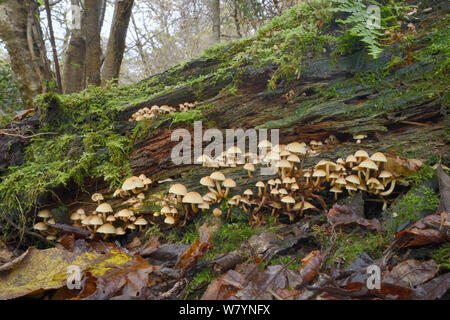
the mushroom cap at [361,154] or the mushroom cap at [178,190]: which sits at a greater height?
the mushroom cap at [361,154]

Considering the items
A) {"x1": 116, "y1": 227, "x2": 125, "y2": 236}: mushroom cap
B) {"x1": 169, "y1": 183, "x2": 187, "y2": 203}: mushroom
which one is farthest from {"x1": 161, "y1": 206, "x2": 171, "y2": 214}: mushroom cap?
{"x1": 116, "y1": 227, "x2": 125, "y2": 236}: mushroom cap

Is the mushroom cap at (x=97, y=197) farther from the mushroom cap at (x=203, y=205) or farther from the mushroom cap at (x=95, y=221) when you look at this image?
the mushroom cap at (x=203, y=205)

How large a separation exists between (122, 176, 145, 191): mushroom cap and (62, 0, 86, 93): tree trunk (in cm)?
470

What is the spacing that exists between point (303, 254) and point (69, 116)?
4.05m

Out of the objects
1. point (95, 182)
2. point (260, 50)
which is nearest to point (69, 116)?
point (95, 182)

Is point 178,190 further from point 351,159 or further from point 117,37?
point 117,37

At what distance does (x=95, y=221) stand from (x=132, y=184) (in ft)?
2.02

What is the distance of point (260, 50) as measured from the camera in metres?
3.76

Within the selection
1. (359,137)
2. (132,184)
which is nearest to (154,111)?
(132,184)

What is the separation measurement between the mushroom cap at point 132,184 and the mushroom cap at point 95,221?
471 millimetres


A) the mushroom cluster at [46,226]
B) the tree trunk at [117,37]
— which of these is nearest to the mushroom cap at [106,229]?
the mushroom cluster at [46,226]

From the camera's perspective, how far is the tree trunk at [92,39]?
21.1 ft

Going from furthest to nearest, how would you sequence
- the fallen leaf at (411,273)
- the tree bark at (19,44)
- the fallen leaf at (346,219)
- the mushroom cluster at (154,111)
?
the tree bark at (19,44), the mushroom cluster at (154,111), the fallen leaf at (346,219), the fallen leaf at (411,273)

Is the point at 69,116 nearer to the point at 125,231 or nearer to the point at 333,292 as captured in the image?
the point at 125,231
